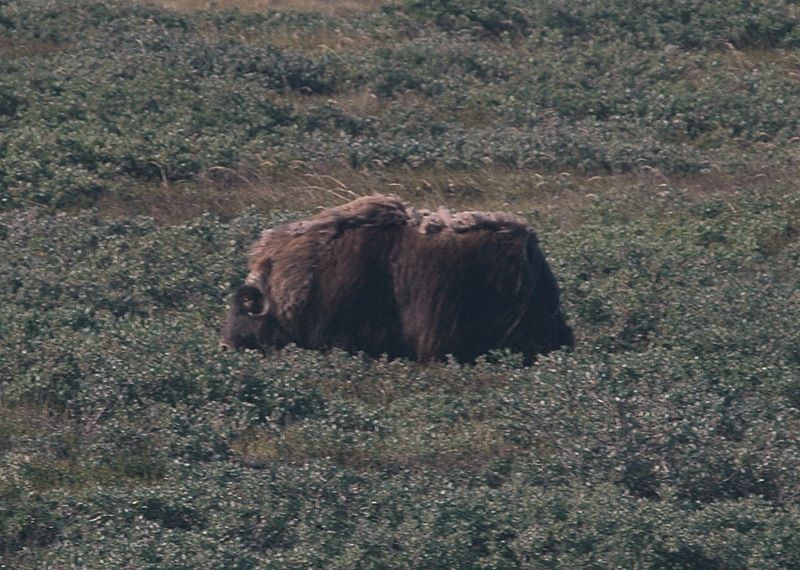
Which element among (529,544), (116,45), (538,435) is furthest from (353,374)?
(116,45)

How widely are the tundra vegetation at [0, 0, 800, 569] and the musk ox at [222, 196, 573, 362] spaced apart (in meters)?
0.31

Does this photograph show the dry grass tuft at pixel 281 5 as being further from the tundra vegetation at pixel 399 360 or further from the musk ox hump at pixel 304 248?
the musk ox hump at pixel 304 248

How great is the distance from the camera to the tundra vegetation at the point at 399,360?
6.94 metres

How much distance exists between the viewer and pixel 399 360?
367 inches

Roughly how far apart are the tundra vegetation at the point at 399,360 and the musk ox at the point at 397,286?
12.2 inches

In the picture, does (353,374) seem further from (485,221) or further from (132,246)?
(132,246)

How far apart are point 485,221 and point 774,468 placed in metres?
2.58

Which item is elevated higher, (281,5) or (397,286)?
(397,286)

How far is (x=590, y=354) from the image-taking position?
9414 mm

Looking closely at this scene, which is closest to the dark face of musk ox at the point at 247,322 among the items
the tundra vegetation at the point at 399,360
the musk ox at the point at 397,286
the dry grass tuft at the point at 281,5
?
the musk ox at the point at 397,286

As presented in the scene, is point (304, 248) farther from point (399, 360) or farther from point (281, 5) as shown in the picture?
point (281, 5)

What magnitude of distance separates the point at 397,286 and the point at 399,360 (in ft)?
1.50

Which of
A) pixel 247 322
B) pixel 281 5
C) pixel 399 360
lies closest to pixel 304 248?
pixel 247 322

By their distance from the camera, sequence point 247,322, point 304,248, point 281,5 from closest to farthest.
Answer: point 304,248, point 247,322, point 281,5
